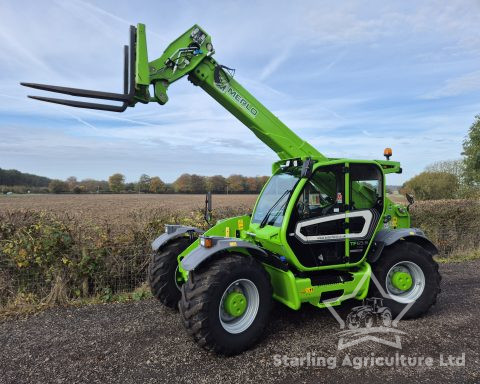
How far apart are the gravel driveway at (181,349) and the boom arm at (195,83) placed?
263cm

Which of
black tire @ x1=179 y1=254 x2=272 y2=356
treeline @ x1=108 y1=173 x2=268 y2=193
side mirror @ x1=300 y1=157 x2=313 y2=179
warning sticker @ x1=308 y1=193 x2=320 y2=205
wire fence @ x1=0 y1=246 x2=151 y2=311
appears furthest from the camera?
treeline @ x1=108 y1=173 x2=268 y2=193

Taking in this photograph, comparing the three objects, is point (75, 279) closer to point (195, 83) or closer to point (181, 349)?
point (181, 349)

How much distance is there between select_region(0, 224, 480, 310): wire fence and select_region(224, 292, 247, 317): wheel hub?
2806 millimetres

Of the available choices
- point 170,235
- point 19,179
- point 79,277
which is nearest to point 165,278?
point 170,235

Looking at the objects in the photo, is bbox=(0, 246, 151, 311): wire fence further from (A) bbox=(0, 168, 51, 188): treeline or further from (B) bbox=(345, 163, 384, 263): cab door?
(A) bbox=(0, 168, 51, 188): treeline

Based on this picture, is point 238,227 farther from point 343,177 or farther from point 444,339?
point 444,339

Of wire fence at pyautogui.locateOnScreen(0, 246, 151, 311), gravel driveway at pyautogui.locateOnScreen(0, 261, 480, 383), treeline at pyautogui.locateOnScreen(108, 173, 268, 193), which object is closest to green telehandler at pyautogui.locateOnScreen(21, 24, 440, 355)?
gravel driveway at pyautogui.locateOnScreen(0, 261, 480, 383)

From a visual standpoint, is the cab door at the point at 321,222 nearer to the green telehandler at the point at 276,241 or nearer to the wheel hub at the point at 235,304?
the green telehandler at the point at 276,241

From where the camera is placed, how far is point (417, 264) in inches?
208

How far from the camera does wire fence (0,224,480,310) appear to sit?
5809 millimetres

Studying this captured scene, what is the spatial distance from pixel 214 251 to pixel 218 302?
0.57 meters

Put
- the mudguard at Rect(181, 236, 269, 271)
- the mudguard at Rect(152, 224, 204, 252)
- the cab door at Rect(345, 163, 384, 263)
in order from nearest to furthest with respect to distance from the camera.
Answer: the mudguard at Rect(181, 236, 269, 271) → the cab door at Rect(345, 163, 384, 263) → the mudguard at Rect(152, 224, 204, 252)

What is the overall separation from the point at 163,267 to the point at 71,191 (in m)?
48.8

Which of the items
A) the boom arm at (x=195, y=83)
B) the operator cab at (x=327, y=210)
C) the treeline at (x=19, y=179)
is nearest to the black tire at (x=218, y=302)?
the operator cab at (x=327, y=210)
